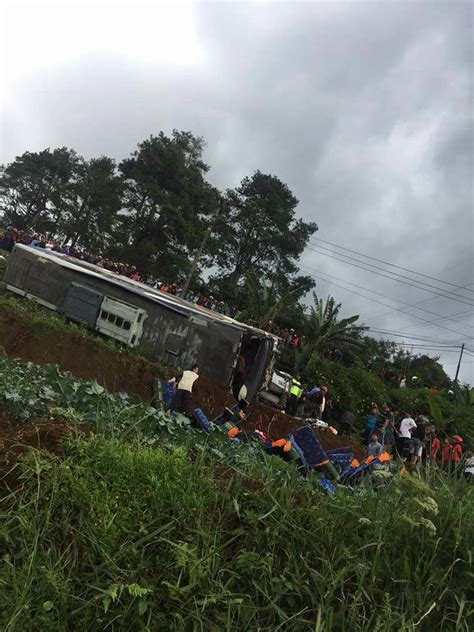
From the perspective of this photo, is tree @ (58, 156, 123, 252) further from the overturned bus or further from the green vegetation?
the green vegetation

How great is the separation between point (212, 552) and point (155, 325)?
12.6 meters

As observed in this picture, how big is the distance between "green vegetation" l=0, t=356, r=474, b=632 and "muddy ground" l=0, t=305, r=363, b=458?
32.7ft

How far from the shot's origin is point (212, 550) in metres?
2.56

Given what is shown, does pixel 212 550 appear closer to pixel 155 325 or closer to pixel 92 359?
pixel 92 359

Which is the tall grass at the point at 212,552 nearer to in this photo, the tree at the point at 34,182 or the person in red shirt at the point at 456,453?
the person in red shirt at the point at 456,453

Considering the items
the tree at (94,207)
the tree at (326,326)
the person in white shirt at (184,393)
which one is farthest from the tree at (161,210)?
the person in white shirt at (184,393)

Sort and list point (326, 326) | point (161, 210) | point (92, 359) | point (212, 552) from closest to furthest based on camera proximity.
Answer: point (212, 552)
point (92, 359)
point (326, 326)
point (161, 210)

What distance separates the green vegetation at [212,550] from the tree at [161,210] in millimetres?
30729

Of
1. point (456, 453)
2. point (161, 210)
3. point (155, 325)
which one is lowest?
point (456, 453)

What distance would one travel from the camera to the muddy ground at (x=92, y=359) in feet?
41.8

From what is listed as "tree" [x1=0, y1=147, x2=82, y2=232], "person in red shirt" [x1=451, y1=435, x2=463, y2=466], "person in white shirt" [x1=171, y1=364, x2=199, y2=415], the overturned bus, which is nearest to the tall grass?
"person in red shirt" [x1=451, y1=435, x2=463, y2=466]

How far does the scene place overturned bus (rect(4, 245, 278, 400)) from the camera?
1392 cm

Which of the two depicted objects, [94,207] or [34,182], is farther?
[34,182]

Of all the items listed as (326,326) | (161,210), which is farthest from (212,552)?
(161,210)
